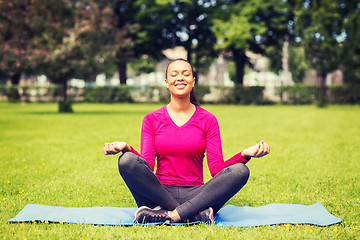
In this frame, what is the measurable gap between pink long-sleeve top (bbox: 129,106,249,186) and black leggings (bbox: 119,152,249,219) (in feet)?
0.80

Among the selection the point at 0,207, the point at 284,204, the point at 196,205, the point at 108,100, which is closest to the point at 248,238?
the point at 196,205

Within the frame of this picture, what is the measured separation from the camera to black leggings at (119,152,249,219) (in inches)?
165

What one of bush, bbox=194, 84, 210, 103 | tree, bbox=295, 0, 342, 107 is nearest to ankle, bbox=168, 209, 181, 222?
tree, bbox=295, 0, 342, 107

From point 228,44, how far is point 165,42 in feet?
21.4

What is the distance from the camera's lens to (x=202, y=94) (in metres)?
36.8

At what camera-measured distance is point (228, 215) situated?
16.4ft

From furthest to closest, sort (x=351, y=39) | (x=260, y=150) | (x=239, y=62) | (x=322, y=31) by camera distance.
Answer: (x=239, y=62), (x=322, y=31), (x=351, y=39), (x=260, y=150)

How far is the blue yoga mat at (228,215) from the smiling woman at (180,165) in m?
0.34

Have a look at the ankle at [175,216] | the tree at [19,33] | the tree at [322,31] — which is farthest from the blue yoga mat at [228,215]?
the tree at [322,31]

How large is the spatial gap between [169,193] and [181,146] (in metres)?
0.50

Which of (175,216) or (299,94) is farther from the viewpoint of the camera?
(299,94)

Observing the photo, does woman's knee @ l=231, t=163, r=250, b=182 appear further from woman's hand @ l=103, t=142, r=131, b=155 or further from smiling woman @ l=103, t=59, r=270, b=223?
woman's hand @ l=103, t=142, r=131, b=155

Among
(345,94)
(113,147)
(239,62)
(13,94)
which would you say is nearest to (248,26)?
(239,62)

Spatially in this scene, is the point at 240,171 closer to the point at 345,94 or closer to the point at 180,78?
the point at 180,78
